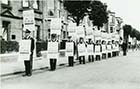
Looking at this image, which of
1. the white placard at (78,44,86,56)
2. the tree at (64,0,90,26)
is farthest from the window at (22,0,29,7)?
the white placard at (78,44,86,56)

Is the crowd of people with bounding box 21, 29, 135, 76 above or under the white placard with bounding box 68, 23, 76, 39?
under

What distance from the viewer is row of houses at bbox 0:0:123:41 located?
28.5 metres

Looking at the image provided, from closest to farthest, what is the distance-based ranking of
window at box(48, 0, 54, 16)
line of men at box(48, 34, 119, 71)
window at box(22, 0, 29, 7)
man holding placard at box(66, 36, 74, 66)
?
line of men at box(48, 34, 119, 71), man holding placard at box(66, 36, 74, 66), window at box(22, 0, 29, 7), window at box(48, 0, 54, 16)

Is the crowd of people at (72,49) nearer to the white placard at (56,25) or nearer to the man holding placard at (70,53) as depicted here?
the man holding placard at (70,53)

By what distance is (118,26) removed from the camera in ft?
372

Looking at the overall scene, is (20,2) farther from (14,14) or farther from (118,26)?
(118,26)

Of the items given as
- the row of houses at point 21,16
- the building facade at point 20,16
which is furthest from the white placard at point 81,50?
the row of houses at point 21,16

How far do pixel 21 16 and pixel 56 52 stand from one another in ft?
47.0

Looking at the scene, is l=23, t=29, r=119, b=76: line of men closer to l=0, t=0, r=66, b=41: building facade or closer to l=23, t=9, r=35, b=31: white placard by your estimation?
l=23, t=9, r=35, b=31: white placard

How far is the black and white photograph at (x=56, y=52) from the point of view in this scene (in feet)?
42.6

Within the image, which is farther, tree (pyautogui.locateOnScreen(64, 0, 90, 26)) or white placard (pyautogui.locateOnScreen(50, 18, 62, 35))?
tree (pyautogui.locateOnScreen(64, 0, 90, 26))

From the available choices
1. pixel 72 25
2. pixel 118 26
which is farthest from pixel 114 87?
pixel 118 26

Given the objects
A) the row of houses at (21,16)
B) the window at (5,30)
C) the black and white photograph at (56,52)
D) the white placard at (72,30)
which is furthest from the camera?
the row of houses at (21,16)

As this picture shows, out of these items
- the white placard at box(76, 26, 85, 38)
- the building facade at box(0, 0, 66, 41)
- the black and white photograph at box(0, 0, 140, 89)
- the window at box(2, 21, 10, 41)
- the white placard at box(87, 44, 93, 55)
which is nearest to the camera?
the black and white photograph at box(0, 0, 140, 89)
